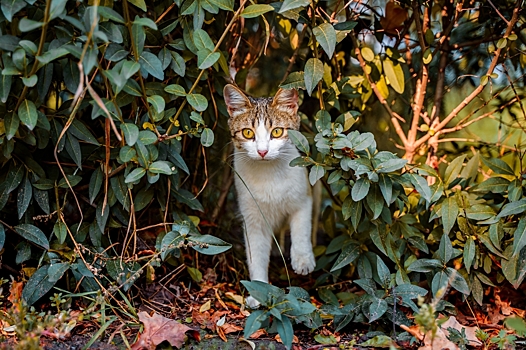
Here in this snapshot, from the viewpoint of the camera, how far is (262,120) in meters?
2.92

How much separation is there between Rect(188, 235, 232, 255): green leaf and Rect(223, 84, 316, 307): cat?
45 cm

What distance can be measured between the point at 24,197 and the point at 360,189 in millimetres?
1457

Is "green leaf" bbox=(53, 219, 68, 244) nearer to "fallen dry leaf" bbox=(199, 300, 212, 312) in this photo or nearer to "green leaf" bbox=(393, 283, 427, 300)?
"fallen dry leaf" bbox=(199, 300, 212, 312)

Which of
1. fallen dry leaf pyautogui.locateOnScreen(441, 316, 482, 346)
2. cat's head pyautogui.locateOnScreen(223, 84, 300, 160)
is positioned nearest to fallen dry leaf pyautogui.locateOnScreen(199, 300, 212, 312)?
cat's head pyautogui.locateOnScreen(223, 84, 300, 160)

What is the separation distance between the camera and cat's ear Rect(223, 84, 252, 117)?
9.45 feet

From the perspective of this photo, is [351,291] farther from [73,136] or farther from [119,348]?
[73,136]

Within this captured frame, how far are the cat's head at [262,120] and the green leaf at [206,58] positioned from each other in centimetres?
53

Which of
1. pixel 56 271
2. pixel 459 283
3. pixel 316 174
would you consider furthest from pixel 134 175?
pixel 459 283

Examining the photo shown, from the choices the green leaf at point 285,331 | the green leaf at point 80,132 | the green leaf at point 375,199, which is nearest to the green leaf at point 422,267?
the green leaf at point 375,199

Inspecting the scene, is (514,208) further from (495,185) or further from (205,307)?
(205,307)

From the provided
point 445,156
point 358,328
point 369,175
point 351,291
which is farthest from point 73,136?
point 445,156

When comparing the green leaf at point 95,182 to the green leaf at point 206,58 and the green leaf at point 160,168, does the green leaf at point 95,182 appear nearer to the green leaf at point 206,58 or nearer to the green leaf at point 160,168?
the green leaf at point 160,168

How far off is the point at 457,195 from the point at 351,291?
0.85 metres

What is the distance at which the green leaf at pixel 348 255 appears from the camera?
9.06 feet
